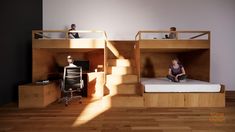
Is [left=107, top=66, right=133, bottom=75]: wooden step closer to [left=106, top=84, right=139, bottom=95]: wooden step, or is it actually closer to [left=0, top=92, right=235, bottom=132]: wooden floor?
[left=106, top=84, right=139, bottom=95]: wooden step

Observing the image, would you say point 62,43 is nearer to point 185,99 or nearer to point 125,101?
point 125,101

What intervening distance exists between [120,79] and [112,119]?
1686 millimetres

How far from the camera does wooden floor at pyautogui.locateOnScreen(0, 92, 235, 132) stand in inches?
106

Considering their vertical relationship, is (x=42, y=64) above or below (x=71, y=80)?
above

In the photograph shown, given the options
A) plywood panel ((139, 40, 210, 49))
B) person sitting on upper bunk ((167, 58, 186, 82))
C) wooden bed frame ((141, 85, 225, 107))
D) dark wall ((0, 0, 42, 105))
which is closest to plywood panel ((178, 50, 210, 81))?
plywood panel ((139, 40, 210, 49))

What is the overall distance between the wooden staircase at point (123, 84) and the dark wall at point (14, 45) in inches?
88.7

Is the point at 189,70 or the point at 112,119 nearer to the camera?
the point at 112,119

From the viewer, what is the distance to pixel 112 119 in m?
3.10

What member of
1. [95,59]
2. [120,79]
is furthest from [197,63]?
[95,59]

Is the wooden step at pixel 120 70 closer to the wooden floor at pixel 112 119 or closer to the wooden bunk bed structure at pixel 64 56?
the wooden bunk bed structure at pixel 64 56

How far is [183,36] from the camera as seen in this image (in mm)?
6203

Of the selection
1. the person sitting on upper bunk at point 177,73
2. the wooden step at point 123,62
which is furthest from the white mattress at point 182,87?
the wooden step at point 123,62

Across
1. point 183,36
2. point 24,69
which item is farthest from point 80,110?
point 183,36

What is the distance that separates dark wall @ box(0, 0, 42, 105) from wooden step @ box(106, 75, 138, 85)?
226 cm
